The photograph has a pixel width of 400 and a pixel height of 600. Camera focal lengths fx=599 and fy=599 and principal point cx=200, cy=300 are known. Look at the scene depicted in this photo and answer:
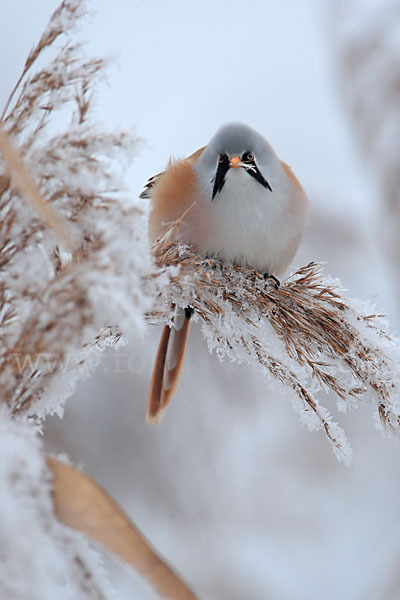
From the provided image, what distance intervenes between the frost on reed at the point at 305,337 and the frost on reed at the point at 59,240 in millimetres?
334

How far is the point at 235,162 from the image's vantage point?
180 centimetres

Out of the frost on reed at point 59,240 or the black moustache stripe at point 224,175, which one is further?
the black moustache stripe at point 224,175

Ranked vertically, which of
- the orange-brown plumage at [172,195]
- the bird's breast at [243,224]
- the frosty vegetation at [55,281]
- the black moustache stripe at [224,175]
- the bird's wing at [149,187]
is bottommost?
the frosty vegetation at [55,281]

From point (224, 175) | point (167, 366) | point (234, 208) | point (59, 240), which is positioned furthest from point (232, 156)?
→ point (59, 240)

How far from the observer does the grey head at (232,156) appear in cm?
185

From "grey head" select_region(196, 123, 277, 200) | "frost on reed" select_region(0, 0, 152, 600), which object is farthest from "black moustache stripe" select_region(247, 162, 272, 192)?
"frost on reed" select_region(0, 0, 152, 600)

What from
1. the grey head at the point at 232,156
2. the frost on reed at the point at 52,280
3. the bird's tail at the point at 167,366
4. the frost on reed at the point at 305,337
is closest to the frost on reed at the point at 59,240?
the frost on reed at the point at 52,280

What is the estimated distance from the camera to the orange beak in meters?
1.78

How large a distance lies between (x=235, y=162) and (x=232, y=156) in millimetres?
75

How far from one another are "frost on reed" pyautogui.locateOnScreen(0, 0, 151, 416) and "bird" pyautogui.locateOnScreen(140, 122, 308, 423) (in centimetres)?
85

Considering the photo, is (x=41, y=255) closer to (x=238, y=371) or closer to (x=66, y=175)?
(x=66, y=175)

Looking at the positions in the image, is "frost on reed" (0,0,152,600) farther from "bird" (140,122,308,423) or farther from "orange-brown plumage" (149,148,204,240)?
"orange-brown plumage" (149,148,204,240)

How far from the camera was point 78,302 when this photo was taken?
71cm

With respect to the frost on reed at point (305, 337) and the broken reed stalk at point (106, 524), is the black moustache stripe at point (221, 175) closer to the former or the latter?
the frost on reed at point (305, 337)
